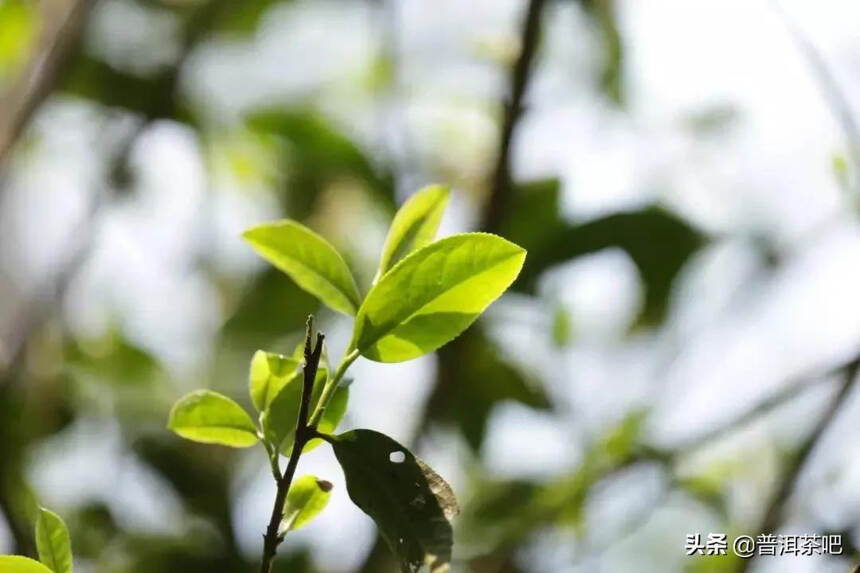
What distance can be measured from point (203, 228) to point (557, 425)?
59 centimetres

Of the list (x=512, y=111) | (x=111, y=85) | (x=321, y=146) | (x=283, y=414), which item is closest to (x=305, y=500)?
(x=283, y=414)

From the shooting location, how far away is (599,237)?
89 centimetres

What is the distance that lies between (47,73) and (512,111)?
1.71 ft

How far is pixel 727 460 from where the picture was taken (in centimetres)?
113

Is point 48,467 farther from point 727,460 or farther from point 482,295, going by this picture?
point 482,295

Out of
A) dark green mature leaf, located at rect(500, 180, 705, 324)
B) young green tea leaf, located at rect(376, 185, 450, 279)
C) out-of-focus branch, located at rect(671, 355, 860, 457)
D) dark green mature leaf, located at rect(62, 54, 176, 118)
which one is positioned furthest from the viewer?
dark green mature leaf, located at rect(62, 54, 176, 118)

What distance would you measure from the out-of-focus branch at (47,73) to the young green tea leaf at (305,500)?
0.70 m

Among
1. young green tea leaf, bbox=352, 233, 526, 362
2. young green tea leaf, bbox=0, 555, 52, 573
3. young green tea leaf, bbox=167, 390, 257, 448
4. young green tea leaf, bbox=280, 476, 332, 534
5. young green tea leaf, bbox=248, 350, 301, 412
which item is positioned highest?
young green tea leaf, bbox=352, 233, 526, 362

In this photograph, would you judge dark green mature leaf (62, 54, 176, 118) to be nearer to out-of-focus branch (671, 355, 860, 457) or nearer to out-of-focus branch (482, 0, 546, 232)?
out-of-focus branch (482, 0, 546, 232)

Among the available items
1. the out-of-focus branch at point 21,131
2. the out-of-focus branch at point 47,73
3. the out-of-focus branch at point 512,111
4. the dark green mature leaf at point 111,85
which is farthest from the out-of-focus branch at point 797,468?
the dark green mature leaf at point 111,85

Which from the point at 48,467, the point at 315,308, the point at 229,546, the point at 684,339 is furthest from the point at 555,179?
the point at 48,467

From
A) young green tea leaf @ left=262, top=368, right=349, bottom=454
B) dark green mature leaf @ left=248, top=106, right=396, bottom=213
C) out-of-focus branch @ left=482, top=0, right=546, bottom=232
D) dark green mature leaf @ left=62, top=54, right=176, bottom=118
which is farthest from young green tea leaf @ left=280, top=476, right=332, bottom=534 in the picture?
dark green mature leaf @ left=62, top=54, right=176, bottom=118

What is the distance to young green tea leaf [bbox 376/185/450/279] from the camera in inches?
17.7

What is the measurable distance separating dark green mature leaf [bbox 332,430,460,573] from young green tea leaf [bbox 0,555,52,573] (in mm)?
113
